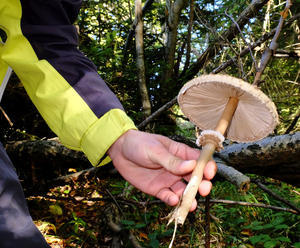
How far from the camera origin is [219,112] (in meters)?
1.65

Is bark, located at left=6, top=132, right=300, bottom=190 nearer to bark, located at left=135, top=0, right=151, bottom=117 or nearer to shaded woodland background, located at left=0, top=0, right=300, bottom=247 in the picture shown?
shaded woodland background, located at left=0, top=0, right=300, bottom=247

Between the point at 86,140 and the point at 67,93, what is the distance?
230mm

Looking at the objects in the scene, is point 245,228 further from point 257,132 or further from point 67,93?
point 67,93

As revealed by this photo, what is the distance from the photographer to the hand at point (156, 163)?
1.05 meters

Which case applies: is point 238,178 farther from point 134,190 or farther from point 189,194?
point 134,190

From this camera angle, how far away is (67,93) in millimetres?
1168

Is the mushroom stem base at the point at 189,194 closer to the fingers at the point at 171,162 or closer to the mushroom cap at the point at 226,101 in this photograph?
the fingers at the point at 171,162

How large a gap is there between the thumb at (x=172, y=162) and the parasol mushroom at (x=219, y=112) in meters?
0.08

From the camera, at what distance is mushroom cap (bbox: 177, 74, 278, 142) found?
1.17 m

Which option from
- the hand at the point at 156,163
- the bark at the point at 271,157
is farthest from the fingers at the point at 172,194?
the bark at the point at 271,157

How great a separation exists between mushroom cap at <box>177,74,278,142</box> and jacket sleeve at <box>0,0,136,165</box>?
43 centimetres

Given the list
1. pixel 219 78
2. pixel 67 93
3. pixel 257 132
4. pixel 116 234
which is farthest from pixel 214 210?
pixel 67 93

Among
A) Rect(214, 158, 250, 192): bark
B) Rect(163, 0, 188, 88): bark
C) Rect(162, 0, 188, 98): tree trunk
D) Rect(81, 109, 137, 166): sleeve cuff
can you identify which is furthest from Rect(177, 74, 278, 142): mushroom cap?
Rect(163, 0, 188, 88): bark

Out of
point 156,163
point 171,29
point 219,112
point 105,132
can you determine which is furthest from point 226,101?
point 171,29
